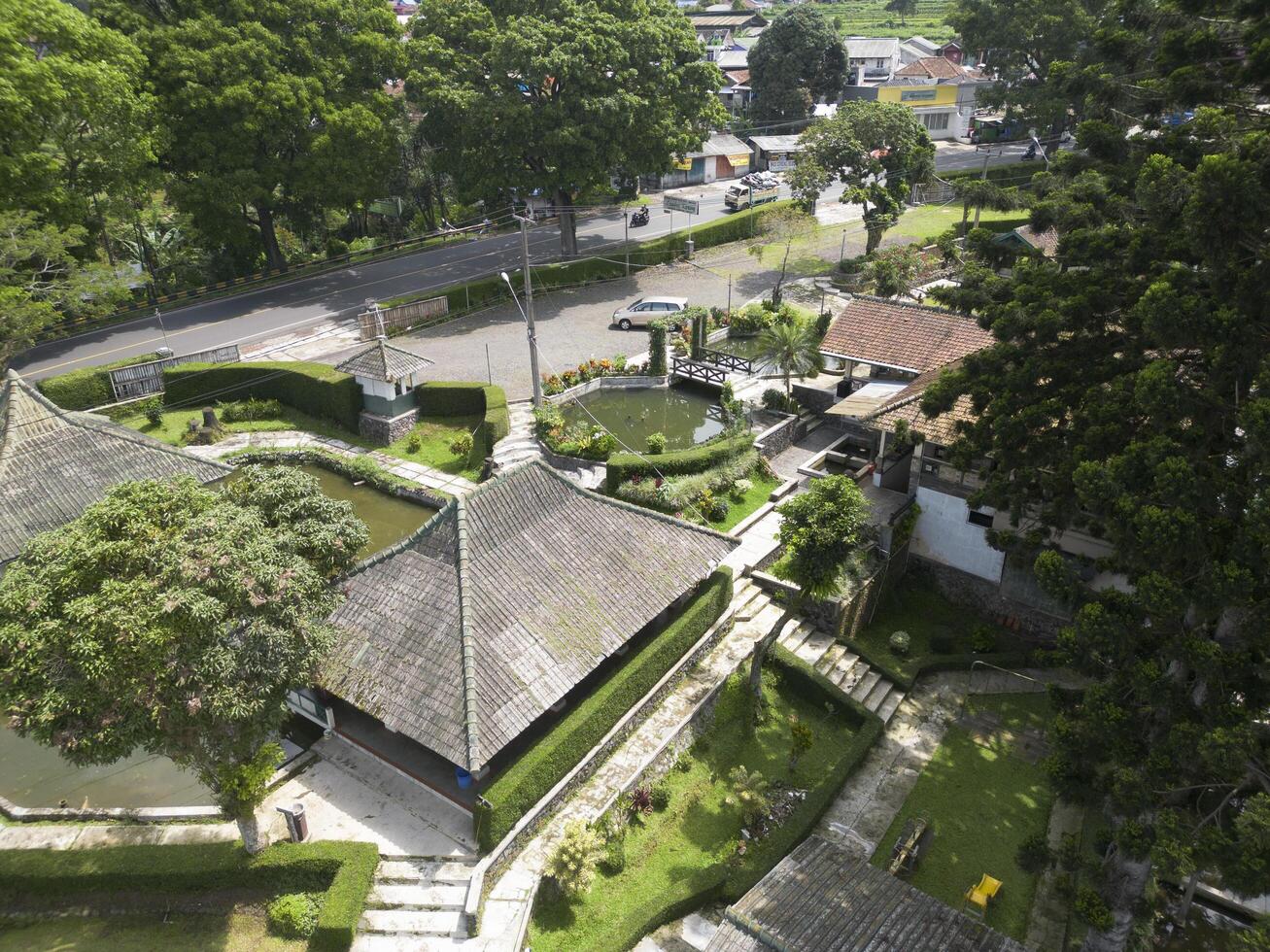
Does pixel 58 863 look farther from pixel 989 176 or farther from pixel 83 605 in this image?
pixel 989 176

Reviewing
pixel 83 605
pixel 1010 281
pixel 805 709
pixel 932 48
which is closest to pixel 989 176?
pixel 932 48

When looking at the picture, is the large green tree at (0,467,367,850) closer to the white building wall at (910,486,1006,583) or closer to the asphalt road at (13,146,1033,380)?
the white building wall at (910,486,1006,583)

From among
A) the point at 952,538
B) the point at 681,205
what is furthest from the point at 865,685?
the point at 681,205

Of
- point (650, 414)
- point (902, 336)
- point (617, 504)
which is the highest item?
point (902, 336)

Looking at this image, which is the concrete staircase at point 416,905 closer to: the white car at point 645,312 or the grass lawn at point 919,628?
the grass lawn at point 919,628

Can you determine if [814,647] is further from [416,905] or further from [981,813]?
[416,905]

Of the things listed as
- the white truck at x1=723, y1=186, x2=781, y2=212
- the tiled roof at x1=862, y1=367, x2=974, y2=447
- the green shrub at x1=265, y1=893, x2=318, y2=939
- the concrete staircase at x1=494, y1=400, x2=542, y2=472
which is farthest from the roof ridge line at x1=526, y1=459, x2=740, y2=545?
the white truck at x1=723, y1=186, x2=781, y2=212

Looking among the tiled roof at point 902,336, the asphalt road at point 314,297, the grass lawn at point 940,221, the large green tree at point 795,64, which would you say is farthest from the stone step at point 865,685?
the large green tree at point 795,64
